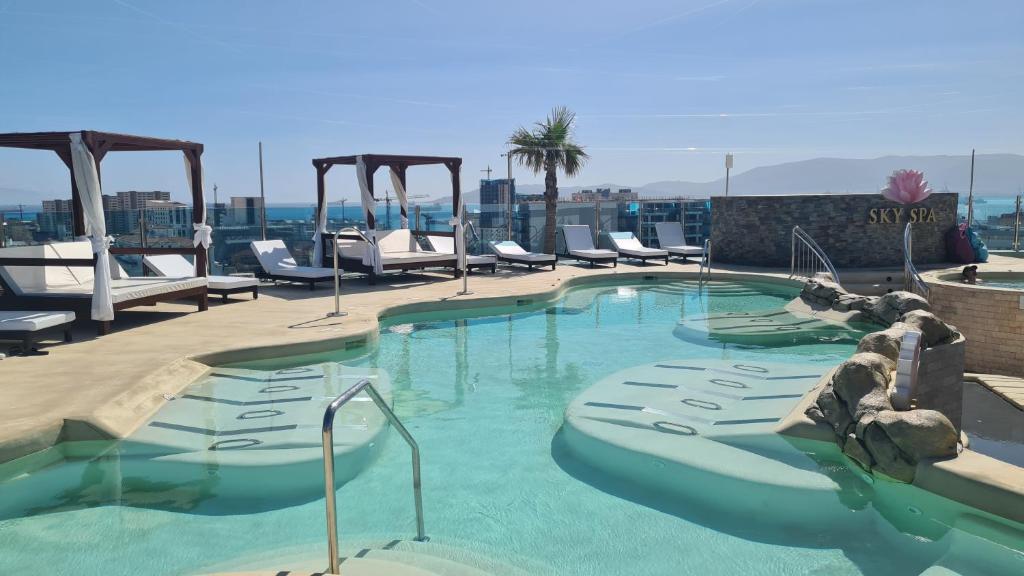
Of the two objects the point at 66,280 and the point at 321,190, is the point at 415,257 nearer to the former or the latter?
the point at 321,190

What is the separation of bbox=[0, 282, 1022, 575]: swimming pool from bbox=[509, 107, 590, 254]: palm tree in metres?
10.2

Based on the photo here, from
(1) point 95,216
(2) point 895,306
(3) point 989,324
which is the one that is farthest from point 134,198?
(3) point 989,324

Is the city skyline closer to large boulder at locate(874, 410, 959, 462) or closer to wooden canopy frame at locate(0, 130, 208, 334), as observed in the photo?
wooden canopy frame at locate(0, 130, 208, 334)

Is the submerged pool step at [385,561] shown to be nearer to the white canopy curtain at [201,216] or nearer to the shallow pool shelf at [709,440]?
the shallow pool shelf at [709,440]

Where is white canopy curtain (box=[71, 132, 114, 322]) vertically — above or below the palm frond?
below

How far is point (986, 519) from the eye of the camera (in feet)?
11.3

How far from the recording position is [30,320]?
21.0 ft

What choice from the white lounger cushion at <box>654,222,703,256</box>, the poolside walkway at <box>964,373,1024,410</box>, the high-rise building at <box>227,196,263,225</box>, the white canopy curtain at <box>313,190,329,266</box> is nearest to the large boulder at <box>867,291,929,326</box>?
the poolside walkway at <box>964,373,1024,410</box>

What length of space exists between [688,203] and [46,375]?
15600mm

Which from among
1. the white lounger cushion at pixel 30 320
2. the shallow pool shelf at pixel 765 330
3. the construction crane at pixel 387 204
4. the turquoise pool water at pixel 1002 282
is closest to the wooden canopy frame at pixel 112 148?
the white lounger cushion at pixel 30 320

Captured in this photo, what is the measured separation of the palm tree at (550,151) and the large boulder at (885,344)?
34.7ft

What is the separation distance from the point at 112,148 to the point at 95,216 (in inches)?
72.4

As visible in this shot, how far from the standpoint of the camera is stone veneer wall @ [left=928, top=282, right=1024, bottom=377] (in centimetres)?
866

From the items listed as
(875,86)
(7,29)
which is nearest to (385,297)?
(7,29)
